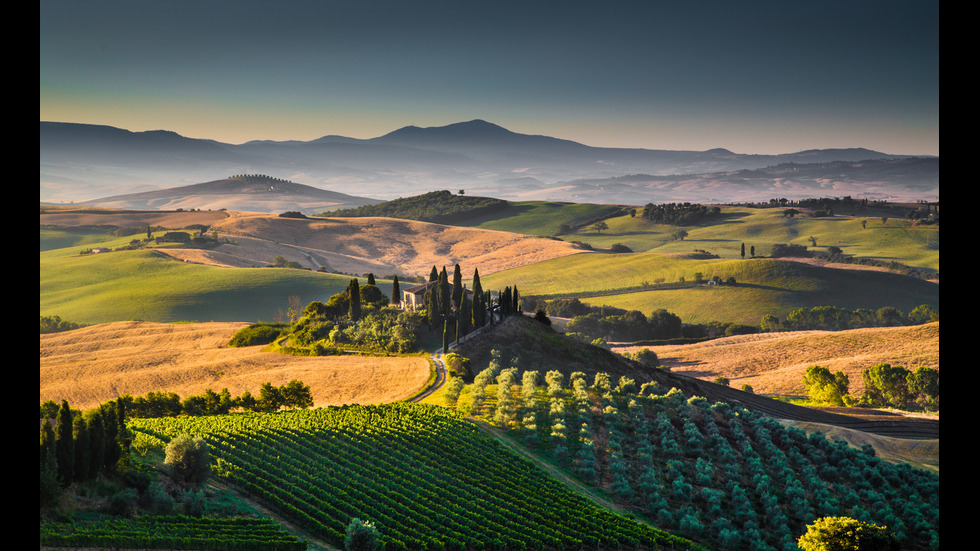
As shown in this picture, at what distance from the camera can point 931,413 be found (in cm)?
7344

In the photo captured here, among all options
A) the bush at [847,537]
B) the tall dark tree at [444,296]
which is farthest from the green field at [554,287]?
the bush at [847,537]

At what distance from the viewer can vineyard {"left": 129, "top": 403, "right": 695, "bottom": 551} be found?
29469 millimetres

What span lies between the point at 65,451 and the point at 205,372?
155 ft

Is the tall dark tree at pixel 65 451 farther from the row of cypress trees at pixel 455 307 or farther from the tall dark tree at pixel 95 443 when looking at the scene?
the row of cypress trees at pixel 455 307

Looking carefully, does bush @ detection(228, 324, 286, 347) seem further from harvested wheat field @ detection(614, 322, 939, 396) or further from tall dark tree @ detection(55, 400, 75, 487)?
tall dark tree @ detection(55, 400, 75, 487)

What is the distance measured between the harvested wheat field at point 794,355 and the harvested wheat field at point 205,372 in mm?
54842

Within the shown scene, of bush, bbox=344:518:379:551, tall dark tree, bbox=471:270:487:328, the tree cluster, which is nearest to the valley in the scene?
the tree cluster

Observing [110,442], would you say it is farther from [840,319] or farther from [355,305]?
[840,319]

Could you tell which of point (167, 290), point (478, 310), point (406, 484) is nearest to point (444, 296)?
point (478, 310)

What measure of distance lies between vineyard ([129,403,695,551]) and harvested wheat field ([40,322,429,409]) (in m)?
15.3

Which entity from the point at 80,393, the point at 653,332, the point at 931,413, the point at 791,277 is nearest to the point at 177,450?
the point at 80,393

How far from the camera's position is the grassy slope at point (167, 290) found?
4774 inches

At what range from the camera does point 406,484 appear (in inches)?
1351
